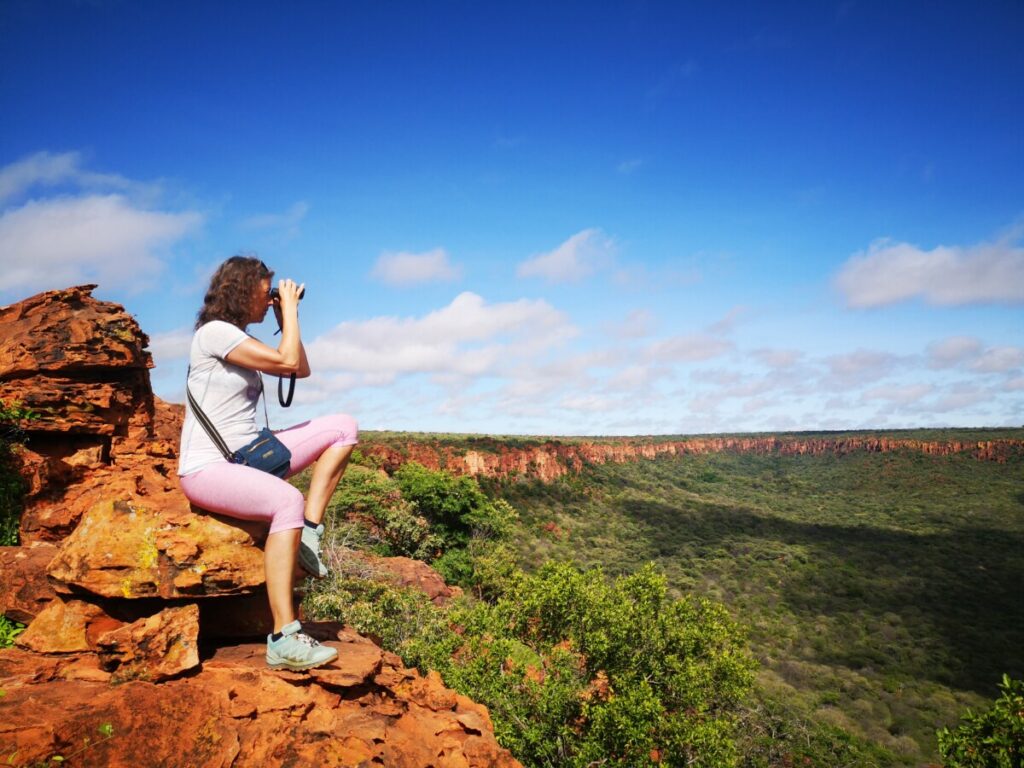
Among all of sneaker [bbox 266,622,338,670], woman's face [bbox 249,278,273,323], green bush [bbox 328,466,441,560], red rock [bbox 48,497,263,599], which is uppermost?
woman's face [bbox 249,278,273,323]

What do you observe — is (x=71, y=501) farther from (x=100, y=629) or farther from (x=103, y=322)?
(x=100, y=629)

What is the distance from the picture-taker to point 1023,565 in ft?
164

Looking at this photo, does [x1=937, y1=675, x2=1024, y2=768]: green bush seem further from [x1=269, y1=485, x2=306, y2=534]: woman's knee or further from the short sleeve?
the short sleeve

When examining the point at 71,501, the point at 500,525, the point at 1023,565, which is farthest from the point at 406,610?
the point at 1023,565

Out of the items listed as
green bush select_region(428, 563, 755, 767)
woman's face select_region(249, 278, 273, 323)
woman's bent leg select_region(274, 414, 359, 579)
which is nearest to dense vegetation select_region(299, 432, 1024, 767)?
green bush select_region(428, 563, 755, 767)

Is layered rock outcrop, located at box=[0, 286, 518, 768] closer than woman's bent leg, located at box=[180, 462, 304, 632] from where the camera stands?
Yes

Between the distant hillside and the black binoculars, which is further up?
the black binoculars

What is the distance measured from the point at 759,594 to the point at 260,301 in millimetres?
46707

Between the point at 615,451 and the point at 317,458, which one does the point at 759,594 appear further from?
the point at 615,451

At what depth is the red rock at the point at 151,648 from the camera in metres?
3.93

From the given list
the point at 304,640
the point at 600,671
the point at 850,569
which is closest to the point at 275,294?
the point at 304,640

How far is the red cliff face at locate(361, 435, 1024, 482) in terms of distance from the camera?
57.4m

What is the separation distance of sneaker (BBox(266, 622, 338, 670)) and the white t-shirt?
4.80 feet

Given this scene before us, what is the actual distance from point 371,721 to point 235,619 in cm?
162
